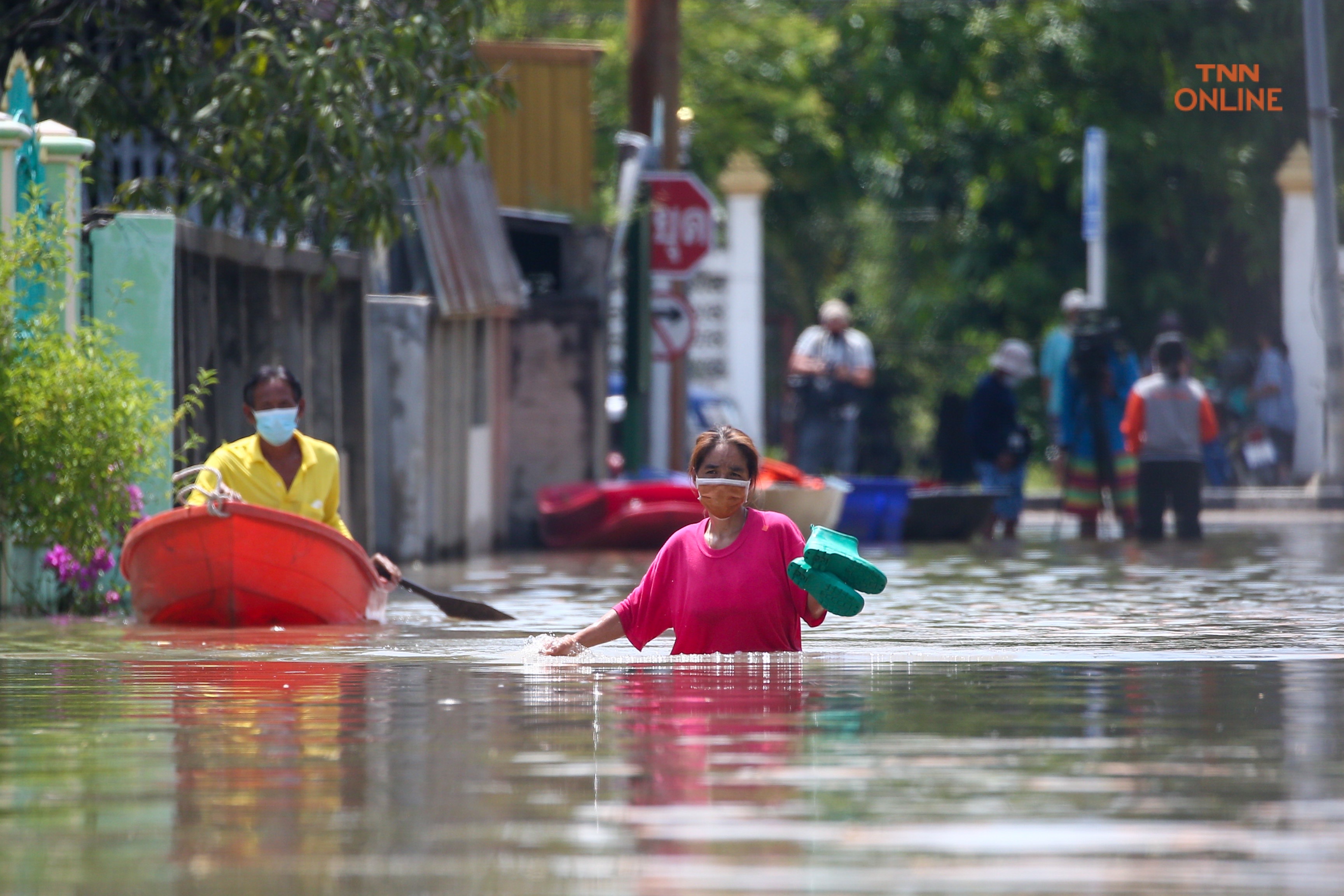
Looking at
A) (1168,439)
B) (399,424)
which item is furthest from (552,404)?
(1168,439)

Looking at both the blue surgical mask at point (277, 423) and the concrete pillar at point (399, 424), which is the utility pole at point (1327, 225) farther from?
the blue surgical mask at point (277, 423)

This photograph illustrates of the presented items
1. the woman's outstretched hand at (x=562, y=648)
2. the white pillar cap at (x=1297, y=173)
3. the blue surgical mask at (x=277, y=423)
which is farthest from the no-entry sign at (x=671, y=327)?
the woman's outstretched hand at (x=562, y=648)

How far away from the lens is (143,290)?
42.7ft

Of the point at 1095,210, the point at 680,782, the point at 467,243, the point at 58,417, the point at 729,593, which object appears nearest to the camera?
the point at 680,782

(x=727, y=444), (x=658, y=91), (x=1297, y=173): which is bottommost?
(x=727, y=444)

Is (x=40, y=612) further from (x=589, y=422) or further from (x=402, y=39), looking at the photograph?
(x=589, y=422)

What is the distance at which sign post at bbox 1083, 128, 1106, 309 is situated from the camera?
27.7 meters

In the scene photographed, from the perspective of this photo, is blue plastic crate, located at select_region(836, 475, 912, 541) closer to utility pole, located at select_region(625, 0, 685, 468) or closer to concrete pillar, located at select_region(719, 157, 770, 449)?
utility pole, located at select_region(625, 0, 685, 468)

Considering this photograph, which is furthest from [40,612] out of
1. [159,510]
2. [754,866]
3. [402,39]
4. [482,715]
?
[754,866]

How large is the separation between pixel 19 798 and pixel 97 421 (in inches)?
239

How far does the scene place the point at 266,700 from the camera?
8359 mm

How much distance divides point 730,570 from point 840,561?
1.46ft

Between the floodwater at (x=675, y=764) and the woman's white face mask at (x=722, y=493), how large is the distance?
1.88ft

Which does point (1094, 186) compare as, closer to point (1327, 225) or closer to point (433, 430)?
point (1327, 225)
